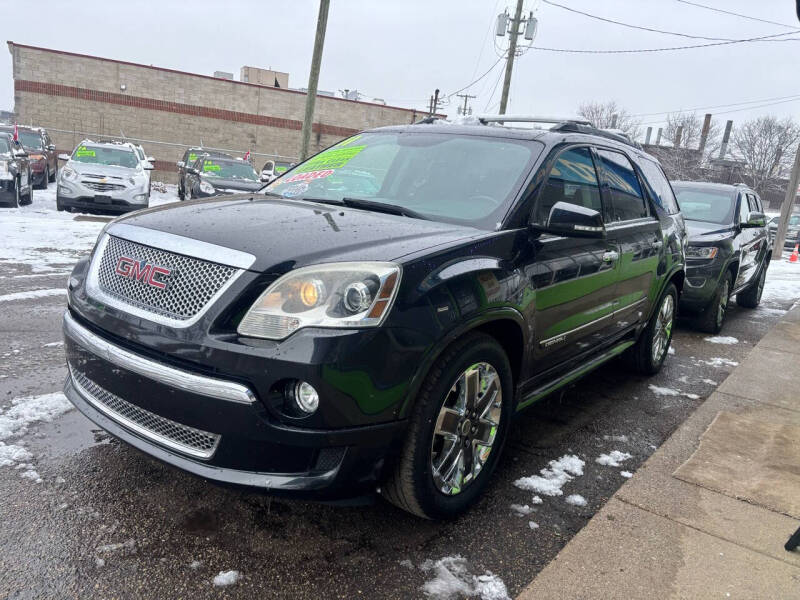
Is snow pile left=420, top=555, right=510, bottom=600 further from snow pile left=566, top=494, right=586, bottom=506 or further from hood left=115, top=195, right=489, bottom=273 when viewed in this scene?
hood left=115, top=195, right=489, bottom=273

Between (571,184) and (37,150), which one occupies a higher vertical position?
(571,184)

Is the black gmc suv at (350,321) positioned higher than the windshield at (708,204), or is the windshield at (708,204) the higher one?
the windshield at (708,204)

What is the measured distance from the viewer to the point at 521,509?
2.92 m

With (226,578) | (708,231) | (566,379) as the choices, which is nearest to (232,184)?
(708,231)

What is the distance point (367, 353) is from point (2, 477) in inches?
71.9

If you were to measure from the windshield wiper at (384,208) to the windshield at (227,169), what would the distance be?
11.9 metres

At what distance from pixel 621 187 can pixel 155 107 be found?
89.1 ft

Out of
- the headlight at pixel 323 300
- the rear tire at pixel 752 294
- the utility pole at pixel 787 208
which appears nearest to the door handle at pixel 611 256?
the headlight at pixel 323 300

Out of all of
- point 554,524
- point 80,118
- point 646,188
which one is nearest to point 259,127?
point 80,118

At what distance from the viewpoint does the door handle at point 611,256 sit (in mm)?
3730

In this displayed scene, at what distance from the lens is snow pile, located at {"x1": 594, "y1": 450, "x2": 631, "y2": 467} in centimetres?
352

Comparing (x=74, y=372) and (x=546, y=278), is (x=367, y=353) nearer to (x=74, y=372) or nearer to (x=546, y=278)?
(x=546, y=278)

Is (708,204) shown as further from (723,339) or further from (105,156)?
(105,156)

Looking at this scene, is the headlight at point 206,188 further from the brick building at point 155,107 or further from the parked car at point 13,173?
the brick building at point 155,107
